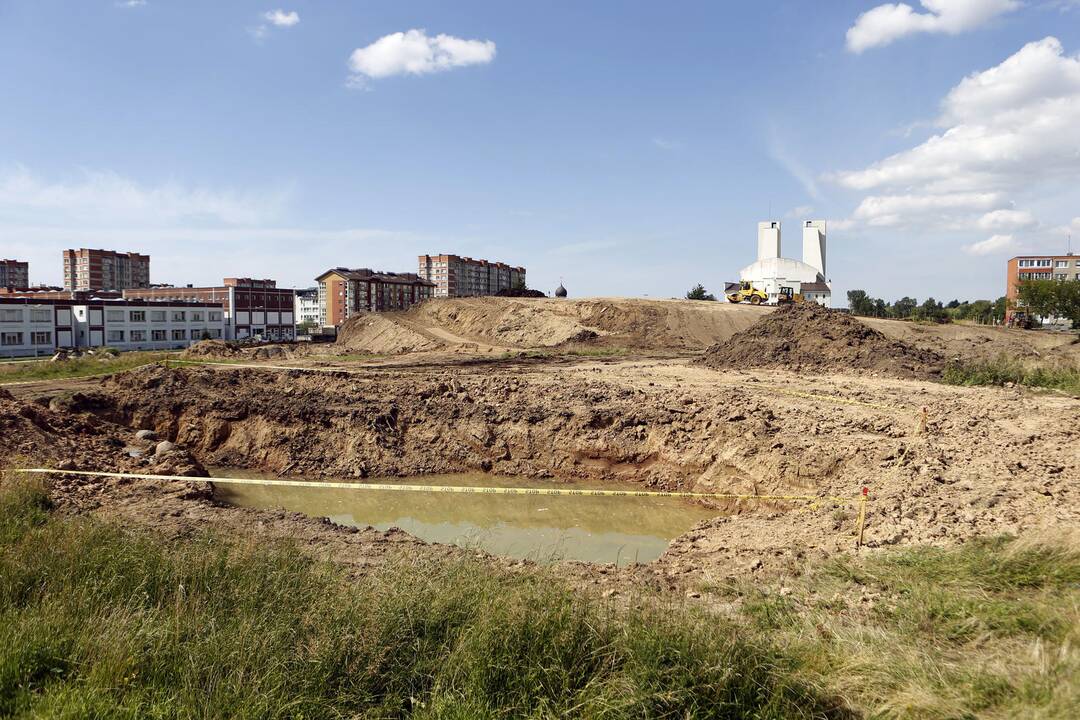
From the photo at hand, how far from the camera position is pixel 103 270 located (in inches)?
4596

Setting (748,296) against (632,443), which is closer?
(632,443)

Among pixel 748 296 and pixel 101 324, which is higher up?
pixel 748 296

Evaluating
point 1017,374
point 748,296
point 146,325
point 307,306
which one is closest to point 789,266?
point 748,296

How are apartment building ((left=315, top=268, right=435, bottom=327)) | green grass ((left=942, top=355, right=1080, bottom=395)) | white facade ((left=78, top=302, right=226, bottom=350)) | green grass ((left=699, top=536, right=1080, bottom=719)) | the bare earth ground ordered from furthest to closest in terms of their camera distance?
1. apartment building ((left=315, top=268, right=435, bottom=327))
2. white facade ((left=78, top=302, right=226, bottom=350))
3. green grass ((left=942, top=355, right=1080, bottom=395))
4. the bare earth ground
5. green grass ((left=699, top=536, right=1080, bottom=719))

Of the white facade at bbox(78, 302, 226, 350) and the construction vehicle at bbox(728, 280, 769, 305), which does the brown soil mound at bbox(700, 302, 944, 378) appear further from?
the white facade at bbox(78, 302, 226, 350)

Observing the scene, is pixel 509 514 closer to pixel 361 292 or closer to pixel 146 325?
A: pixel 146 325

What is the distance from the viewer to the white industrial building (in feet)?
232

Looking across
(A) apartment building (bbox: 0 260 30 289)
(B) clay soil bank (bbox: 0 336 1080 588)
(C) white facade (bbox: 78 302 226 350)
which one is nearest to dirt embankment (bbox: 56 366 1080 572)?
→ (B) clay soil bank (bbox: 0 336 1080 588)

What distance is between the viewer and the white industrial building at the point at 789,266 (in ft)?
232

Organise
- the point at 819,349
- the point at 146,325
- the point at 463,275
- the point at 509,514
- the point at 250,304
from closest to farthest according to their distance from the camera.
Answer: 1. the point at 509,514
2. the point at 819,349
3. the point at 146,325
4. the point at 250,304
5. the point at 463,275

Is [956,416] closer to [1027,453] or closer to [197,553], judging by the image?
[1027,453]

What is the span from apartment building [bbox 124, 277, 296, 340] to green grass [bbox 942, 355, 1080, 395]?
239 feet

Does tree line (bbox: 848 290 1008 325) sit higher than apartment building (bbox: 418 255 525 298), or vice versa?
apartment building (bbox: 418 255 525 298)

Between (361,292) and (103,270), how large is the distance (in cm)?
6362
